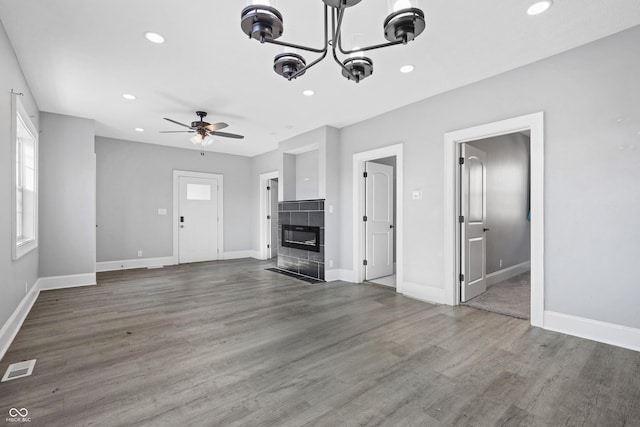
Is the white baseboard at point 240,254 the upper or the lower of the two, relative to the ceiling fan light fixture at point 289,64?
lower

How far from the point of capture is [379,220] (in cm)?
545

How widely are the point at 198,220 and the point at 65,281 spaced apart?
119 inches

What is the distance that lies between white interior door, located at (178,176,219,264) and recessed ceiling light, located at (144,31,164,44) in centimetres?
492

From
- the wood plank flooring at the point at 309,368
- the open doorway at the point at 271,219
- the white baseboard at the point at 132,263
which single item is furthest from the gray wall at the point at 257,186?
the wood plank flooring at the point at 309,368

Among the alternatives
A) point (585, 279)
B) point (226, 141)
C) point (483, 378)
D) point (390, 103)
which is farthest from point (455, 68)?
point (226, 141)

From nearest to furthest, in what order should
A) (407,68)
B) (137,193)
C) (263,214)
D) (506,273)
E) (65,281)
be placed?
(407,68), (65,281), (506,273), (137,193), (263,214)

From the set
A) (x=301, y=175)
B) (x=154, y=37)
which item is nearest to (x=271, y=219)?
(x=301, y=175)

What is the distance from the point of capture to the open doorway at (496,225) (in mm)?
3930

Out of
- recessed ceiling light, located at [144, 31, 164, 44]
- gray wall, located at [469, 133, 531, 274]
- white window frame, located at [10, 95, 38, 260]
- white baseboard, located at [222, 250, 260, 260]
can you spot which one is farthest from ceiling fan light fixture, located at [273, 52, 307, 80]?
white baseboard, located at [222, 250, 260, 260]

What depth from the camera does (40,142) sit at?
15.5 feet

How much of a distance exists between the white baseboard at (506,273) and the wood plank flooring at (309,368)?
1.55 m

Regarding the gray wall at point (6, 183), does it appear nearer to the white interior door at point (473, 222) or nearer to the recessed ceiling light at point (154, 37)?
the recessed ceiling light at point (154, 37)

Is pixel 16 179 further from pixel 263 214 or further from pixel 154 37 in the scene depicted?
pixel 263 214

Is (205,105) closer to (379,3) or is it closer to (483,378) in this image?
(379,3)
